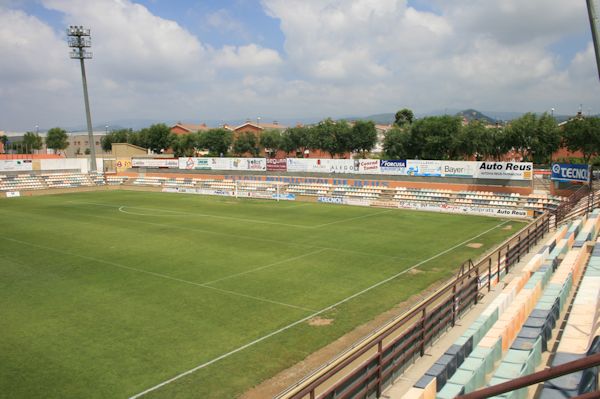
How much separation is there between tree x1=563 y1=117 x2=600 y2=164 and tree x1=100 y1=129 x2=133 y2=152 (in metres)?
95.1

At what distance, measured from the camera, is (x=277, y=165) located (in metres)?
63.4

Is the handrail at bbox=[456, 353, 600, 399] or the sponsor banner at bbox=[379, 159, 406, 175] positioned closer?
the handrail at bbox=[456, 353, 600, 399]

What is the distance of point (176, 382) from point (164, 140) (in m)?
104

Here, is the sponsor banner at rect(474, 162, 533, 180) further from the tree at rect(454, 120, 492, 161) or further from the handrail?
the handrail

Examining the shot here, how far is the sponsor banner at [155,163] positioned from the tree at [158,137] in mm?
34195

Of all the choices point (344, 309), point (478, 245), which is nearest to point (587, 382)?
point (344, 309)

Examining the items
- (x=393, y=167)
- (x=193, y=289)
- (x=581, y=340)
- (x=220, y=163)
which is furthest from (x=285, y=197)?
(x=581, y=340)

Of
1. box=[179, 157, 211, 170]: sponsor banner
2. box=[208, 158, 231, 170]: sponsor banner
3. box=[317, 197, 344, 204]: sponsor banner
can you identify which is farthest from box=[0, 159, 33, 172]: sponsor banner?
box=[317, 197, 344, 204]: sponsor banner

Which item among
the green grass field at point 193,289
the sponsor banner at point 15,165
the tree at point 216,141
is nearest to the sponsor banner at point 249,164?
the green grass field at point 193,289

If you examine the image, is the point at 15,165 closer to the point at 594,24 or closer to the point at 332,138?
the point at 332,138

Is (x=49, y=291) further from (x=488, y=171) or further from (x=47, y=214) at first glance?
(x=488, y=171)

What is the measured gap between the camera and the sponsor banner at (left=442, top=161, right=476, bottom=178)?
47478 mm

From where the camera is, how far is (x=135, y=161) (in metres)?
76.6

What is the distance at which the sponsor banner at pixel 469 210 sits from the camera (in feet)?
132
